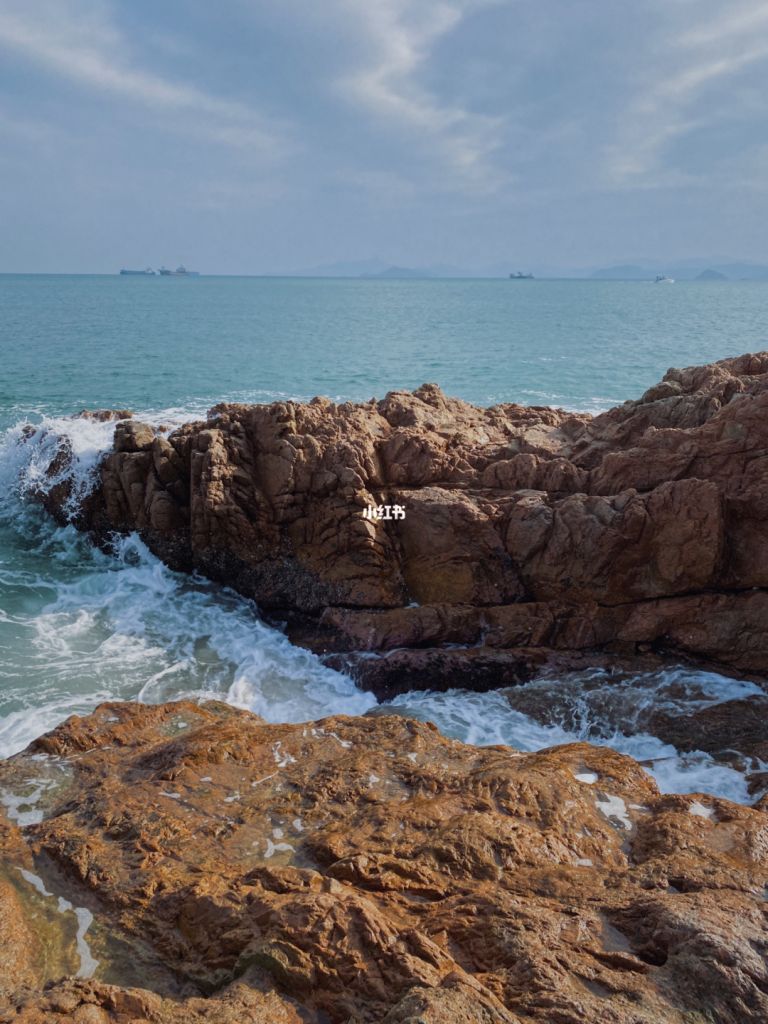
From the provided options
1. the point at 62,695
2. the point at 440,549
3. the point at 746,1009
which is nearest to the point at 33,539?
the point at 62,695

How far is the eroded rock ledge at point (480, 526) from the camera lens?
36.5 feet

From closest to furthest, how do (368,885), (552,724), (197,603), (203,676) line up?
1. (368,885)
2. (552,724)
3. (203,676)
4. (197,603)

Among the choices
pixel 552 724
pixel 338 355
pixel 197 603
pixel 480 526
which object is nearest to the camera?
pixel 552 724

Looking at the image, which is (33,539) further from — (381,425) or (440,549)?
(440,549)

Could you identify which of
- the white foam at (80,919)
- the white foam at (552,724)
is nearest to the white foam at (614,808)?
the white foam at (552,724)

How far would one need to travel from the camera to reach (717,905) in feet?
15.5

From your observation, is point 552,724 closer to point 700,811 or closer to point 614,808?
point 614,808

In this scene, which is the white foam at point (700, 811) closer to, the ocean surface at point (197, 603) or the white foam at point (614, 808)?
the white foam at point (614, 808)

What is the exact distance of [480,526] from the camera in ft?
40.2

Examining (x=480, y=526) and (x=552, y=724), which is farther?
(x=480, y=526)

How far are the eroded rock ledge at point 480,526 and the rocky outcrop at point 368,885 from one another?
412 centimetres

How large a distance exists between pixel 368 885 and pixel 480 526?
7795 mm

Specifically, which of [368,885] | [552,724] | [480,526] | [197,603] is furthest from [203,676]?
[368,885]

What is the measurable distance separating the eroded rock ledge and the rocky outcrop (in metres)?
4.12
